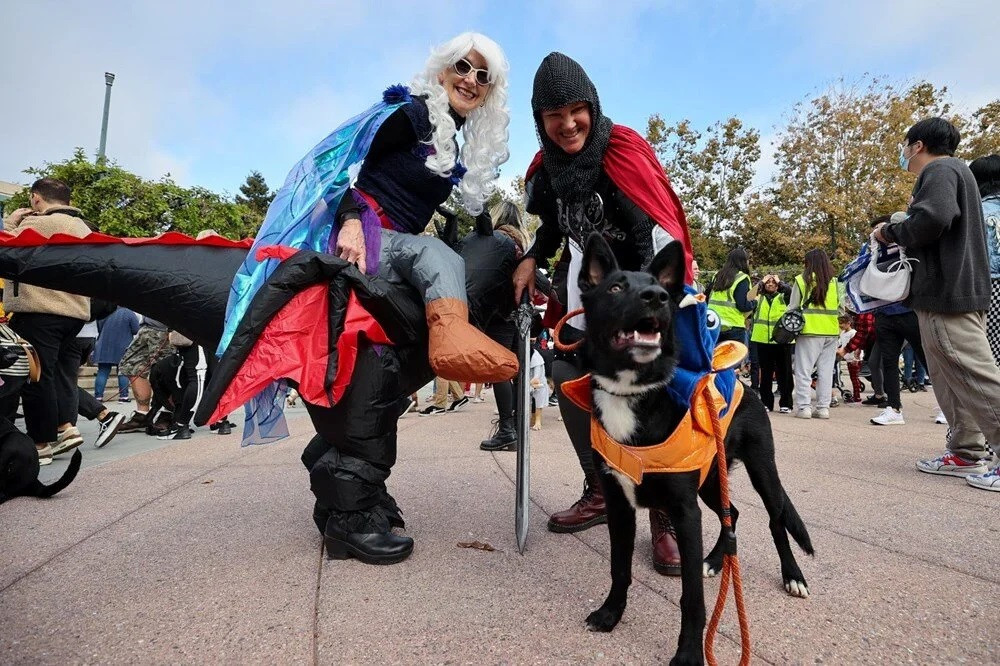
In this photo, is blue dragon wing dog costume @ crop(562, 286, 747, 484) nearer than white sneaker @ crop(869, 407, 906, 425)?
Yes

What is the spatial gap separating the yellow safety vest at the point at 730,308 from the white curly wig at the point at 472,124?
580cm

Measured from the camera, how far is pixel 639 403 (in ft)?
6.21

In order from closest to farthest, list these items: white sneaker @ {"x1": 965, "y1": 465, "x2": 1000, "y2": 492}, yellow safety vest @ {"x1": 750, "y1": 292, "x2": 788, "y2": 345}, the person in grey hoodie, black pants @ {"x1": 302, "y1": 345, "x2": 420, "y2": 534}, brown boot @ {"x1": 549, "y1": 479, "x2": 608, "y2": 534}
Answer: black pants @ {"x1": 302, "y1": 345, "x2": 420, "y2": 534}, brown boot @ {"x1": 549, "y1": 479, "x2": 608, "y2": 534}, the person in grey hoodie, white sneaker @ {"x1": 965, "y1": 465, "x2": 1000, "y2": 492}, yellow safety vest @ {"x1": 750, "y1": 292, "x2": 788, "y2": 345}

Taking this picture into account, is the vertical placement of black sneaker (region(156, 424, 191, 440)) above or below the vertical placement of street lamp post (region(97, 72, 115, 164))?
below

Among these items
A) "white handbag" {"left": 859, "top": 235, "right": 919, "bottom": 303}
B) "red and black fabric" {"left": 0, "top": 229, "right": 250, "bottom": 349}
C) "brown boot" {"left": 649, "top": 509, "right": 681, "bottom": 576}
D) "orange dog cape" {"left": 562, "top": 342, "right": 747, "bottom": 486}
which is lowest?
"brown boot" {"left": 649, "top": 509, "right": 681, "bottom": 576}

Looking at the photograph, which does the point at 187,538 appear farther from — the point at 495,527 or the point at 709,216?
the point at 709,216

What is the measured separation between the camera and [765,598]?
2.06 metres

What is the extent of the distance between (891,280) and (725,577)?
3.18 m

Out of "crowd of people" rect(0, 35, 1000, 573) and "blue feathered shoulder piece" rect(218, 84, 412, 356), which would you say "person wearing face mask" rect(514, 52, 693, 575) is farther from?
"blue feathered shoulder piece" rect(218, 84, 412, 356)

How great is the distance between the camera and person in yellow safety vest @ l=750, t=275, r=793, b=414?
7.84 meters

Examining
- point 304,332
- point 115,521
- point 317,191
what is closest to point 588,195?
point 317,191

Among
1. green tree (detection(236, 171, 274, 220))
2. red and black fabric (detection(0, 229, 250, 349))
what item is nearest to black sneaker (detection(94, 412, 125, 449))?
red and black fabric (detection(0, 229, 250, 349))

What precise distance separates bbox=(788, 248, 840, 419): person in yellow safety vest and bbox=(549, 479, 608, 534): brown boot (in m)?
5.63

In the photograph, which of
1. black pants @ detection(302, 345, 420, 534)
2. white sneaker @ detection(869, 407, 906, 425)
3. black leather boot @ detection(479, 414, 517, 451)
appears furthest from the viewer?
white sneaker @ detection(869, 407, 906, 425)
